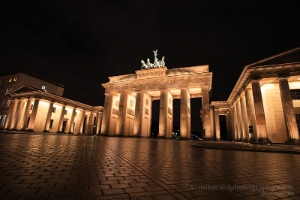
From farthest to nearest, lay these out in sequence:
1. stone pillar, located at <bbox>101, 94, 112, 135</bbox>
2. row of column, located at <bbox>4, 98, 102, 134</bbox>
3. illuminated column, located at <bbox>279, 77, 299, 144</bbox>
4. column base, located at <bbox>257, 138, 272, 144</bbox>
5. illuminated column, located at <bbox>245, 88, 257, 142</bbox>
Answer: row of column, located at <bbox>4, 98, 102, 134</bbox> < stone pillar, located at <bbox>101, 94, 112, 135</bbox> < illuminated column, located at <bbox>245, 88, 257, 142</bbox> < column base, located at <bbox>257, 138, 272, 144</bbox> < illuminated column, located at <bbox>279, 77, 299, 144</bbox>

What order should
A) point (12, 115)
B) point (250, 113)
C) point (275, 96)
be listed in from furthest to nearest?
point (12, 115) → point (275, 96) → point (250, 113)

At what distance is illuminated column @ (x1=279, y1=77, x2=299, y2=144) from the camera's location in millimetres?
17172

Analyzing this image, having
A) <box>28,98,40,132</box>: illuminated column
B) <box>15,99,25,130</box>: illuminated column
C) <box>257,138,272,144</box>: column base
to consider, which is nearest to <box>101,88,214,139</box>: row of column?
<box>257,138,272,144</box>: column base

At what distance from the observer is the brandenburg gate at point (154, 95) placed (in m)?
28.9

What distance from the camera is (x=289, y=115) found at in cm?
1788

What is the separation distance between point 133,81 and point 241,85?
21729 mm

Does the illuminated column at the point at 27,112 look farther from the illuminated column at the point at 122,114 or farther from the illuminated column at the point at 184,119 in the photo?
the illuminated column at the point at 184,119

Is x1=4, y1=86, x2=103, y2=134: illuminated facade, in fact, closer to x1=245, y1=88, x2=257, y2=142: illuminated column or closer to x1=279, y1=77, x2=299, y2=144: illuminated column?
x1=245, y1=88, x2=257, y2=142: illuminated column

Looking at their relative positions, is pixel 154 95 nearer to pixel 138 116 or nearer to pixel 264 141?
pixel 138 116

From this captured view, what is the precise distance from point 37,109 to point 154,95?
3020 cm

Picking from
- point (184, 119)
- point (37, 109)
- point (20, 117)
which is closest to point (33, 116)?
point (37, 109)

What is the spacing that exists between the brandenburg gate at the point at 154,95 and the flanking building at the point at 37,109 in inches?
386

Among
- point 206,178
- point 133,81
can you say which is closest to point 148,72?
point 133,81

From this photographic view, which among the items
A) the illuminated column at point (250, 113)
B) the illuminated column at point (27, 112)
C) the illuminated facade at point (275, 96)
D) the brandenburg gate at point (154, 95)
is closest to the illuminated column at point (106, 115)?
the brandenburg gate at point (154, 95)
